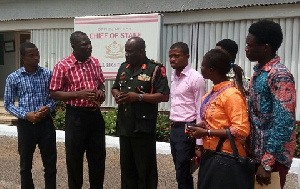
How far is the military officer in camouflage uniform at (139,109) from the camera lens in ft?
12.3

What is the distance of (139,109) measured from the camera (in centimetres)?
A: 379

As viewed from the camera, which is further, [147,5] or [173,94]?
[147,5]

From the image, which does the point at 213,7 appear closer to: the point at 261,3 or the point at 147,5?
the point at 261,3

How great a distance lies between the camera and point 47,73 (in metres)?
4.33

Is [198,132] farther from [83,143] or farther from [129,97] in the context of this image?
[83,143]

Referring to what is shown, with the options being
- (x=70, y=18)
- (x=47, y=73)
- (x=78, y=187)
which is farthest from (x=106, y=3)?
(x=78, y=187)

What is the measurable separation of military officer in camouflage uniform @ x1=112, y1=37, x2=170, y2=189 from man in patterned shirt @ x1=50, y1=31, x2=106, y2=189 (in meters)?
0.32

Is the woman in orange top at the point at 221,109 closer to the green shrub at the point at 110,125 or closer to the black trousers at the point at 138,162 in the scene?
the black trousers at the point at 138,162

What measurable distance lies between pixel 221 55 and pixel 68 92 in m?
1.86

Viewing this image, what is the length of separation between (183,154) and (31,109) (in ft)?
5.74

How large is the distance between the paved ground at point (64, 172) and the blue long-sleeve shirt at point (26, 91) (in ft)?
4.60

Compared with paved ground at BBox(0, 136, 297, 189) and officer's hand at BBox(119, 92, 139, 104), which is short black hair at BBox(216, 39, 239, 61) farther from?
paved ground at BBox(0, 136, 297, 189)

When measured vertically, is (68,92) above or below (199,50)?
below

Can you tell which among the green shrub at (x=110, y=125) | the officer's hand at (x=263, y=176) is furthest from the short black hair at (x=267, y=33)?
the green shrub at (x=110, y=125)
